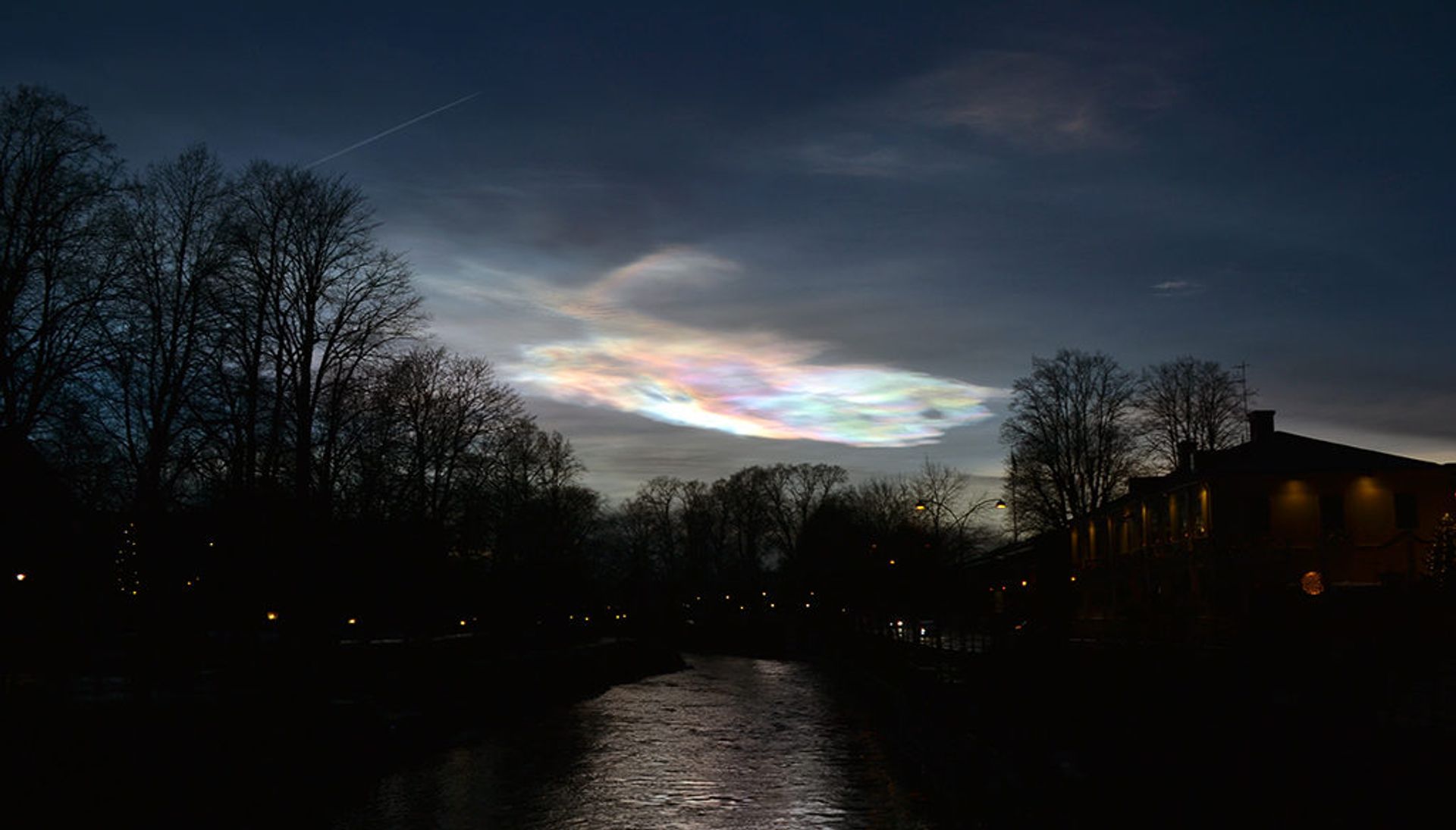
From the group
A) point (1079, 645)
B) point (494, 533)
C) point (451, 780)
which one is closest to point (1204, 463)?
point (1079, 645)

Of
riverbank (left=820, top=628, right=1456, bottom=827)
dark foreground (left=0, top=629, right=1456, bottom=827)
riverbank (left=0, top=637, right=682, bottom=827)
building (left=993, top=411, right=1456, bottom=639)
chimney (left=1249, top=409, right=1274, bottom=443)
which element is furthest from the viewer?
chimney (left=1249, top=409, right=1274, bottom=443)

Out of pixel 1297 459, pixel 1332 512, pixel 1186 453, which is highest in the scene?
pixel 1186 453

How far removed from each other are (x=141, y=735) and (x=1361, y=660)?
17.9 meters

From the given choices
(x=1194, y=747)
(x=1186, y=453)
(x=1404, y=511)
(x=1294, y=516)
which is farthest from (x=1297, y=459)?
(x=1194, y=747)

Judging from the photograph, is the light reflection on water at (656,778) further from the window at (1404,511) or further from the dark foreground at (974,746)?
the window at (1404,511)

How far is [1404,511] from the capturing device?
47938 mm

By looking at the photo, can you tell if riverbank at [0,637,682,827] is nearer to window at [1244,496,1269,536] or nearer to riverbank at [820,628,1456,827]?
riverbank at [820,628,1456,827]

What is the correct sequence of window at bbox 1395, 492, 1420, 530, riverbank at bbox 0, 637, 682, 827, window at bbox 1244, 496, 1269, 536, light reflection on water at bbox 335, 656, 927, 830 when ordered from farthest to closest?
window at bbox 1244, 496, 1269, 536 → window at bbox 1395, 492, 1420, 530 → light reflection on water at bbox 335, 656, 927, 830 → riverbank at bbox 0, 637, 682, 827

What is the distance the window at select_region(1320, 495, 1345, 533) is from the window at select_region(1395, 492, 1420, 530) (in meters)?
1.80

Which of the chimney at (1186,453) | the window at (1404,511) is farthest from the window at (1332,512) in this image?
the chimney at (1186,453)

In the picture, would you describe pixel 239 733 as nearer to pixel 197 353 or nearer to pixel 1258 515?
pixel 197 353

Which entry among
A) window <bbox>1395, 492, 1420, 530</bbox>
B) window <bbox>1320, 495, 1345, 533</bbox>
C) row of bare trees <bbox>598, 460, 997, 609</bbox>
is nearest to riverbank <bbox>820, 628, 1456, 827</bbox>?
window <bbox>1320, 495, 1345, 533</bbox>

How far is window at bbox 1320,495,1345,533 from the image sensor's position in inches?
1921

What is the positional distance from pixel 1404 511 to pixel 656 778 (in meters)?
34.4
